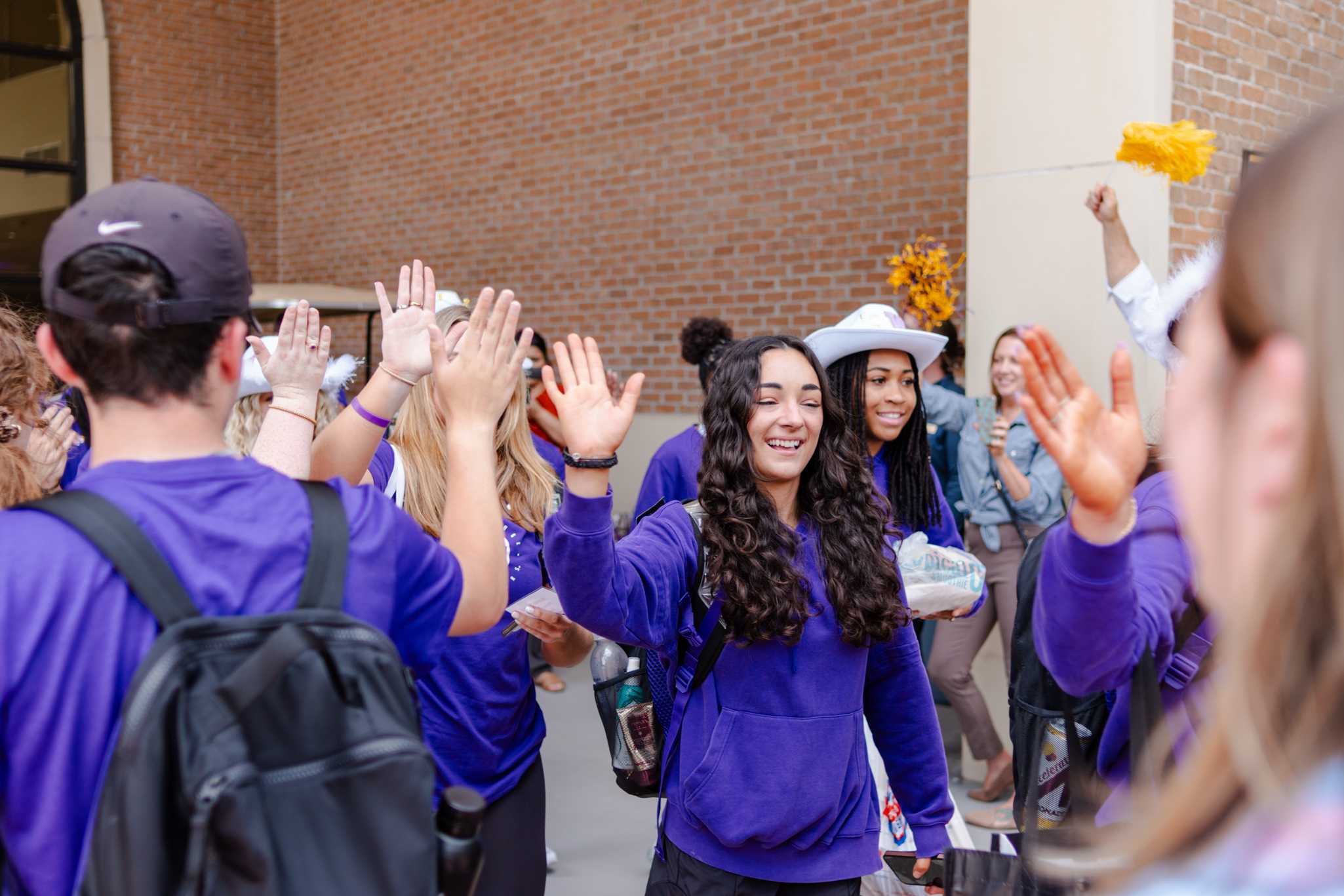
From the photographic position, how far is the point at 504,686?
299cm

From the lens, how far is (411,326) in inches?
89.6

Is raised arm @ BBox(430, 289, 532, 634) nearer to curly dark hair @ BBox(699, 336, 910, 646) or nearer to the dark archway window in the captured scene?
curly dark hair @ BBox(699, 336, 910, 646)

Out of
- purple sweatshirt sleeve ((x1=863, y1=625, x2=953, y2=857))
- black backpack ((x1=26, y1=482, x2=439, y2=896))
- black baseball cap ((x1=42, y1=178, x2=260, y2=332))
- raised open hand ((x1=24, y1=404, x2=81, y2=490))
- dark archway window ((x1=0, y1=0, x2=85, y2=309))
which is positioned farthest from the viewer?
dark archway window ((x1=0, y1=0, x2=85, y2=309))

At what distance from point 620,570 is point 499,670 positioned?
803mm

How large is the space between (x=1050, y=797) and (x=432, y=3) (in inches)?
423

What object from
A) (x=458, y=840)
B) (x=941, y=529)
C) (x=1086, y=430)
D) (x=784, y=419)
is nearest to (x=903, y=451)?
(x=941, y=529)

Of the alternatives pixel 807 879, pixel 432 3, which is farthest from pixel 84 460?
pixel 432 3

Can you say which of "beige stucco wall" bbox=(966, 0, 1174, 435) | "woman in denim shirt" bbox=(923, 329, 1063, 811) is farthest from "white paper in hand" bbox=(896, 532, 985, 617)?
"beige stucco wall" bbox=(966, 0, 1174, 435)

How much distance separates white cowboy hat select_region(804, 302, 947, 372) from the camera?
3916 mm

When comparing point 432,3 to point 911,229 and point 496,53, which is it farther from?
point 911,229

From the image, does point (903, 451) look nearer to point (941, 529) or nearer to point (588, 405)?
point (941, 529)

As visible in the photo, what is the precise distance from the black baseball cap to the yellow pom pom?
386 centimetres

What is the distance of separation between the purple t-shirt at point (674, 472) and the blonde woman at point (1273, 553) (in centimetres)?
354

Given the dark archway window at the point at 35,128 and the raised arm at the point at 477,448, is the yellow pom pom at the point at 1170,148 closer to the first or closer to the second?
the raised arm at the point at 477,448
